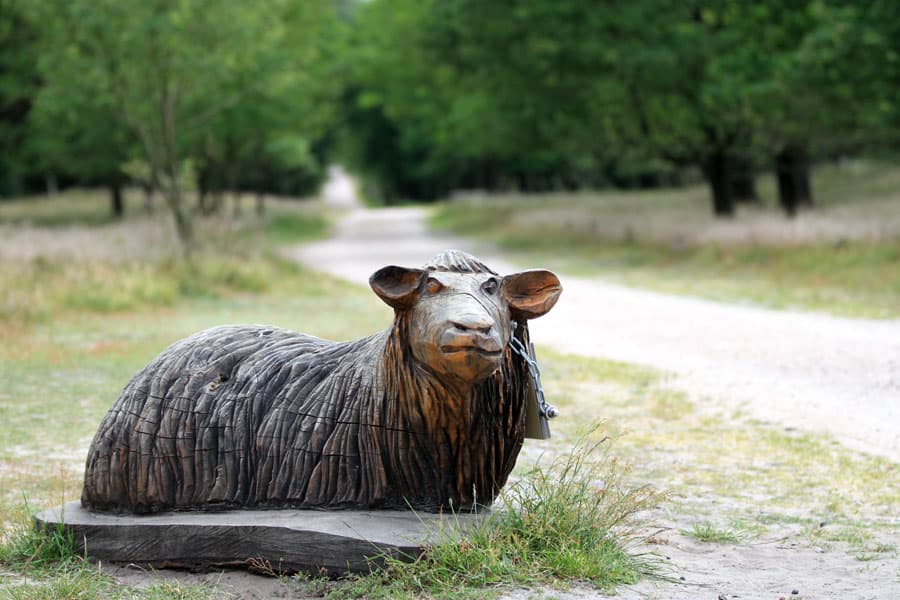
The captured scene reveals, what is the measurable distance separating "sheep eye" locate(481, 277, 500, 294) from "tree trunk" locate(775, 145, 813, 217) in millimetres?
23843

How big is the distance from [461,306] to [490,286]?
296mm

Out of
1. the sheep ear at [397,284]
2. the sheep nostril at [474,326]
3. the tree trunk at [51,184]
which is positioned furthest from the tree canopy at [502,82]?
the sheep nostril at [474,326]

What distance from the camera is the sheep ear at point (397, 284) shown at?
175 inches

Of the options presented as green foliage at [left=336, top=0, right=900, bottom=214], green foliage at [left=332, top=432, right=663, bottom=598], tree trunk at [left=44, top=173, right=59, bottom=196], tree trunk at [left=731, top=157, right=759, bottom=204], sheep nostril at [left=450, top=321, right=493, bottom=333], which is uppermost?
green foliage at [left=336, top=0, right=900, bottom=214]

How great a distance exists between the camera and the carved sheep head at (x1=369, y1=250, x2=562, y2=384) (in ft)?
13.7

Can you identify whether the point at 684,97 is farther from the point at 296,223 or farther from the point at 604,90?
the point at 296,223

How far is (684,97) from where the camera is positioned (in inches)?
1017

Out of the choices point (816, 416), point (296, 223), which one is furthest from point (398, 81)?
point (816, 416)

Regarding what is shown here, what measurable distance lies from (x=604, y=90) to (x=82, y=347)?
55.1ft

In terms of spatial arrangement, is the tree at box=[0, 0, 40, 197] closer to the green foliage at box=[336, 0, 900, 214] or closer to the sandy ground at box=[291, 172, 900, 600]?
the green foliage at box=[336, 0, 900, 214]

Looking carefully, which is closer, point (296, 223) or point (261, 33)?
point (261, 33)

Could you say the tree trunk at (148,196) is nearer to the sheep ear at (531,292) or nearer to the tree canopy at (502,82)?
the tree canopy at (502,82)

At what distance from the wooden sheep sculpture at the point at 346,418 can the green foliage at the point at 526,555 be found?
8.9 inches

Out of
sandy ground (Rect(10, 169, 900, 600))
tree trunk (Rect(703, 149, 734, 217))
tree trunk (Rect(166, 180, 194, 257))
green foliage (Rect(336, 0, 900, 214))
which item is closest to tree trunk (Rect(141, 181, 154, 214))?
tree trunk (Rect(166, 180, 194, 257))
